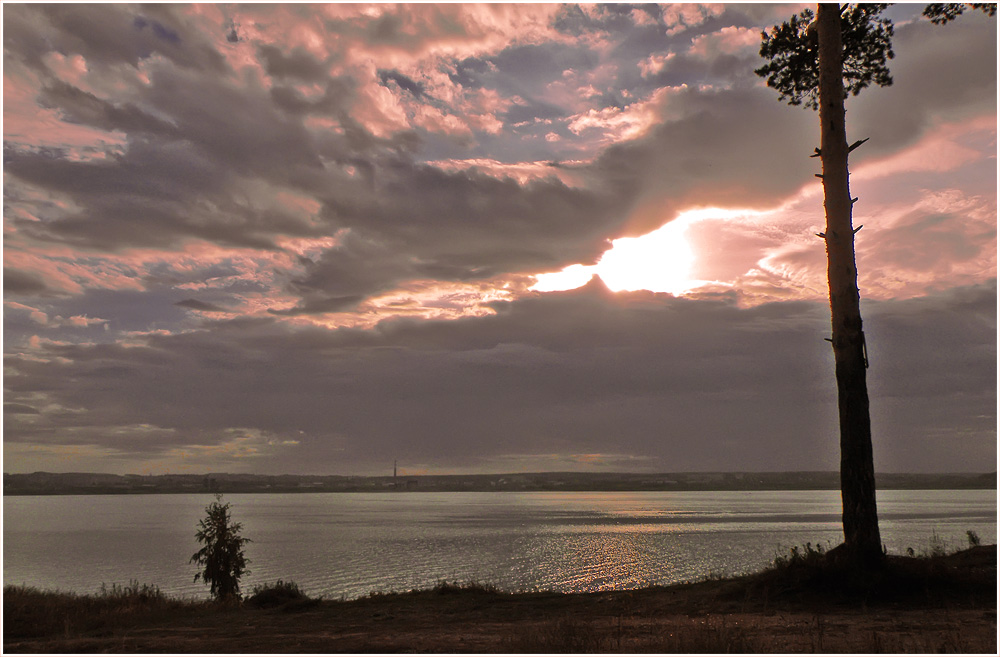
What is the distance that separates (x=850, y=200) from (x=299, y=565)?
54.4 m

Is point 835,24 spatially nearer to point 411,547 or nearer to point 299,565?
point 299,565

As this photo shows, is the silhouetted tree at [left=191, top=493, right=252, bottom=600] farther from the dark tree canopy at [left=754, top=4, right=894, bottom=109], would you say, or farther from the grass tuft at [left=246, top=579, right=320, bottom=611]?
the dark tree canopy at [left=754, top=4, right=894, bottom=109]

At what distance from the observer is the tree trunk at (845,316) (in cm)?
1419

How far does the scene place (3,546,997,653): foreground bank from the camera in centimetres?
1026

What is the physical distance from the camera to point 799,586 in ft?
45.2

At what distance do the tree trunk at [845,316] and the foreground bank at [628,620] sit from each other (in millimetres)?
1188

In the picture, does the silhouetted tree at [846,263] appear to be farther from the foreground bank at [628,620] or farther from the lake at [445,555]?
the lake at [445,555]

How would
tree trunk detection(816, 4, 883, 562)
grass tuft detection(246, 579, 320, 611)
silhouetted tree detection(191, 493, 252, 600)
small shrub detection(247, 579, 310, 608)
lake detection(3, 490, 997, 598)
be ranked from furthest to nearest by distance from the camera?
lake detection(3, 490, 997, 598) < silhouetted tree detection(191, 493, 252, 600) < small shrub detection(247, 579, 310, 608) < grass tuft detection(246, 579, 320, 611) < tree trunk detection(816, 4, 883, 562)

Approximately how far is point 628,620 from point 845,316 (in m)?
7.93

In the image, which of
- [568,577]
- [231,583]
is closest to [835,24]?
[231,583]

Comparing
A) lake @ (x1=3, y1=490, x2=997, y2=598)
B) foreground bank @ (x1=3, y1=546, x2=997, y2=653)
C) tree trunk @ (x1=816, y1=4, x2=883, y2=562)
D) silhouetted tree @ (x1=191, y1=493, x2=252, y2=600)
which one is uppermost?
tree trunk @ (x1=816, y1=4, x2=883, y2=562)

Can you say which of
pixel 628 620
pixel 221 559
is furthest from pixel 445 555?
pixel 628 620

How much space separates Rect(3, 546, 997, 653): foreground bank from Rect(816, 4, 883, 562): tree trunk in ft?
3.90

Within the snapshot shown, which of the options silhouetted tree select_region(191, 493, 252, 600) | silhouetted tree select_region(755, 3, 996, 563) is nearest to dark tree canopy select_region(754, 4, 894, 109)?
silhouetted tree select_region(755, 3, 996, 563)
